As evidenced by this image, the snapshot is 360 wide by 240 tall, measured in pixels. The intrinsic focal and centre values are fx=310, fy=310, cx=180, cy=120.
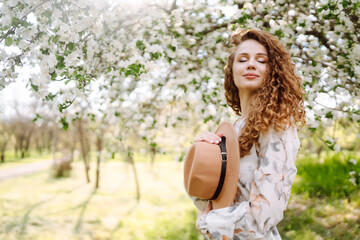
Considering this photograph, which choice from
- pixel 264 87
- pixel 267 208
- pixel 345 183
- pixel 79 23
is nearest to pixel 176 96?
pixel 79 23

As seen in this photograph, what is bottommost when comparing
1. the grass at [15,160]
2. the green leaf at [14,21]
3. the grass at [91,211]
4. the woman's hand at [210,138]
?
the grass at [15,160]

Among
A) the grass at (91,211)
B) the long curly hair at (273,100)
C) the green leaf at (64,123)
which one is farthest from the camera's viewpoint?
the grass at (91,211)

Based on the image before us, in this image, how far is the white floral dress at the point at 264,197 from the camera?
4.12 feet

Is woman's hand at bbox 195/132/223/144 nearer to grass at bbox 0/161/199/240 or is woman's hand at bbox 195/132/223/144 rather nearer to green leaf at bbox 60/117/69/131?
green leaf at bbox 60/117/69/131

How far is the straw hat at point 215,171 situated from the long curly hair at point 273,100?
9cm

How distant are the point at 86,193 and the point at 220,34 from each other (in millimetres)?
10524

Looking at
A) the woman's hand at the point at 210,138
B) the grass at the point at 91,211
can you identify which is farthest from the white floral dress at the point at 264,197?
the grass at the point at 91,211

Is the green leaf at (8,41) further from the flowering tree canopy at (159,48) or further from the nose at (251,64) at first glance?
the nose at (251,64)

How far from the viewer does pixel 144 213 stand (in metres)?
9.15

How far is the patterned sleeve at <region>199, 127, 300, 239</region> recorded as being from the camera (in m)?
1.25

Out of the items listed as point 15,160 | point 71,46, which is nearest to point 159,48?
point 71,46

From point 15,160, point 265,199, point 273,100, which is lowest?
point 15,160

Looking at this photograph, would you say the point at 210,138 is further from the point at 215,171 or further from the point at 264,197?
the point at 264,197

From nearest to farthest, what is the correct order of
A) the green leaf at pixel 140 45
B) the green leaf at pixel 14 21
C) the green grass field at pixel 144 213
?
the green leaf at pixel 14 21, the green leaf at pixel 140 45, the green grass field at pixel 144 213
